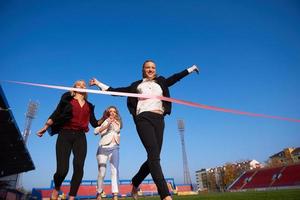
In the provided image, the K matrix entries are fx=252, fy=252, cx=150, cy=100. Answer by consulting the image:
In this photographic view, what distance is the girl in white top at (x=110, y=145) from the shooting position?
666 cm

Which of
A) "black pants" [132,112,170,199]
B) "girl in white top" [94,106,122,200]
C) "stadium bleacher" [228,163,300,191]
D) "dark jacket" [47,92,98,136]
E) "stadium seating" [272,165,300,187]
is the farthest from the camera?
"stadium bleacher" [228,163,300,191]

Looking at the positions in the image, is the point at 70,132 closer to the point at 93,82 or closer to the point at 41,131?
the point at 41,131

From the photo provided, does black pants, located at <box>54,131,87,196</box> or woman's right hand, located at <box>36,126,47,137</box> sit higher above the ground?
woman's right hand, located at <box>36,126,47,137</box>

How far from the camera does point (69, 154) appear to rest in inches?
163

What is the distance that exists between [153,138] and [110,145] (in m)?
3.64

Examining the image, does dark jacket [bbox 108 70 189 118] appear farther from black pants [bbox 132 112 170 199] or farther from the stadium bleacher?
the stadium bleacher

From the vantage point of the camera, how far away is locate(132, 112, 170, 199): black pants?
3.31 m

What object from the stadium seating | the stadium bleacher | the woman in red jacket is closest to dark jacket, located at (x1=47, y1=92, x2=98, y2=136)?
the woman in red jacket

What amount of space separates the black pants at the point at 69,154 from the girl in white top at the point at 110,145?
2371 millimetres

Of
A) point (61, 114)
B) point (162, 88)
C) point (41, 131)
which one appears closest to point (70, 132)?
point (61, 114)

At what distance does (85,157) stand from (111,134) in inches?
106

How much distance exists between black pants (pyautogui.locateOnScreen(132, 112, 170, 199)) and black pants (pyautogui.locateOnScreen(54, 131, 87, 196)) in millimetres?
1184

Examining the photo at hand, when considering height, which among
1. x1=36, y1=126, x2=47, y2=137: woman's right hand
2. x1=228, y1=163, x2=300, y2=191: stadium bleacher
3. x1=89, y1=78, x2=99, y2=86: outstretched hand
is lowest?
x1=228, y1=163, x2=300, y2=191: stadium bleacher

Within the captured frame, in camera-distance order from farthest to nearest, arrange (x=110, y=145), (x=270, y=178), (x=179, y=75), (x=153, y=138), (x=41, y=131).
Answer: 1. (x=270, y=178)
2. (x=110, y=145)
3. (x=179, y=75)
4. (x=41, y=131)
5. (x=153, y=138)
